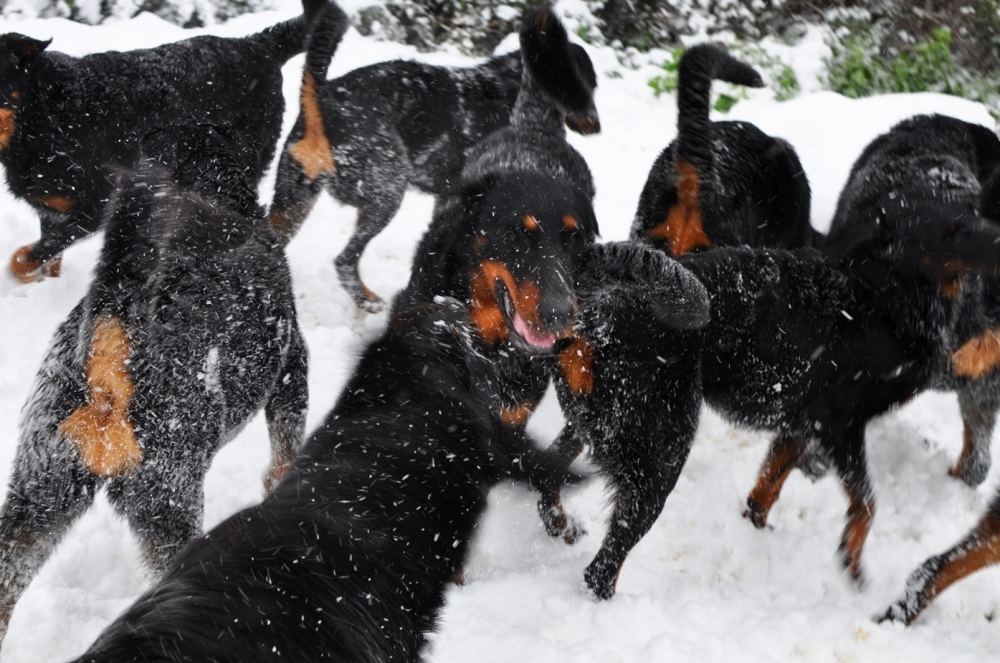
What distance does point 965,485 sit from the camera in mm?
3906

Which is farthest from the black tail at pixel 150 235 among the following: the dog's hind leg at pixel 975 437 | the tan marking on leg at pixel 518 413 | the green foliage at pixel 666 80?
the green foliage at pixel 666 80

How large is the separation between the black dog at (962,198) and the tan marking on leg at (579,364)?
1.56 metres

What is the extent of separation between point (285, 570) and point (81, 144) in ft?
11.5

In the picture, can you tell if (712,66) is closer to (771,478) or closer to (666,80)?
(771,478)

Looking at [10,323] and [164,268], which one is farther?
[10,323]

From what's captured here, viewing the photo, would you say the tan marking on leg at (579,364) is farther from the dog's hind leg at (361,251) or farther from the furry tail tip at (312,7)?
the furry tail tip at (312,7)

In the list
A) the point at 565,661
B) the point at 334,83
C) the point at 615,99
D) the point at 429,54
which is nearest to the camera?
the point at 565,661

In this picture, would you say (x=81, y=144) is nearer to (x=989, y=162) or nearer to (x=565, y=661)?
(x=565, y=661)

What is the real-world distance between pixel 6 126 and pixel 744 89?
Answer: 662cm

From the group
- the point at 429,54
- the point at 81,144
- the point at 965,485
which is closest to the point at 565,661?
the point at 965,485

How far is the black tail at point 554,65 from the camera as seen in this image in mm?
4352

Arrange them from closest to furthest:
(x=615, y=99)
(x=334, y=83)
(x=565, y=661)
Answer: (x=565, y=661), (x=334, y=83), (x=615, y=99)

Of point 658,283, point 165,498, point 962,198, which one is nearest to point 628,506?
point 658,283

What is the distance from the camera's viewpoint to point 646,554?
348cm
